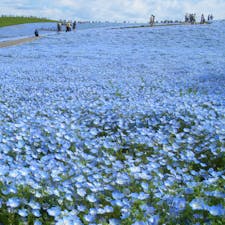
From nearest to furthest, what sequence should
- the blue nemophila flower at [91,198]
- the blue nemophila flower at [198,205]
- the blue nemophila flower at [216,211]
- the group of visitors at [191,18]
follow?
the blue nemophila flower at [216,211] < the blue nemophila flower at [198,205] < the blue nemophila flower at [91,198] < the group of visitors at [191,18]

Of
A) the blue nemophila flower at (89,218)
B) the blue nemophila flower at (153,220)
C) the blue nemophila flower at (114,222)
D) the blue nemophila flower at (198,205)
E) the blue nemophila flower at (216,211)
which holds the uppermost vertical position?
the blue nemophila flower at (216,211)

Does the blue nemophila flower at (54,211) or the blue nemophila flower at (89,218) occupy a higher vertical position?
the blue nemophila flower at (54,211)

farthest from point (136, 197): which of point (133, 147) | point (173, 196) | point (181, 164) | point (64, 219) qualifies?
point (133, 147)

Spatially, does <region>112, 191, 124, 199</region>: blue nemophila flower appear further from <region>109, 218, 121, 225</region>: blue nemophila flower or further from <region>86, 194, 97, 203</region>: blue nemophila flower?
<region>109, 218, 121, 225</region>: blue nemophila flower

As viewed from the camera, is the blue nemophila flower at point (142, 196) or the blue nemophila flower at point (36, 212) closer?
the blue nemophila flower at point (36, 212)

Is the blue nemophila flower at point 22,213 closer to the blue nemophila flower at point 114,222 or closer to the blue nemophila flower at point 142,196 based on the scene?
the blue nemophila flower at point 114,222

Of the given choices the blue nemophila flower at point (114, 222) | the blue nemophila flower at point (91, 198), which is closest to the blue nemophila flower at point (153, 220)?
the blue nemophila flower at point (114, 222)

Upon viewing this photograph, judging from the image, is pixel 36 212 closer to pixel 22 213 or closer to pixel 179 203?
pixel 22 213

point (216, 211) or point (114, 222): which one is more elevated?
point (216, 211)

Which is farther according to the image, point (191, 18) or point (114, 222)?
point (191, 18)

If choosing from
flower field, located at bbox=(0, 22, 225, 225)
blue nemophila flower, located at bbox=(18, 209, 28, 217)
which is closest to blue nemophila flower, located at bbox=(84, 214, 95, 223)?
flower field, located at bbox=(0, 22, 225, 225)

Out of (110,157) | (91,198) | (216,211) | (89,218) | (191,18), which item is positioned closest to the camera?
(216,211)

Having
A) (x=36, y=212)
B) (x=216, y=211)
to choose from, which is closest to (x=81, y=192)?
(x=36, y=212)

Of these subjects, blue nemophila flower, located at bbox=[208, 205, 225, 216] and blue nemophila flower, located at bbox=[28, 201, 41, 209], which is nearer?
blue nemophila flower, located at bbox=[208, 205, 225, 216]
